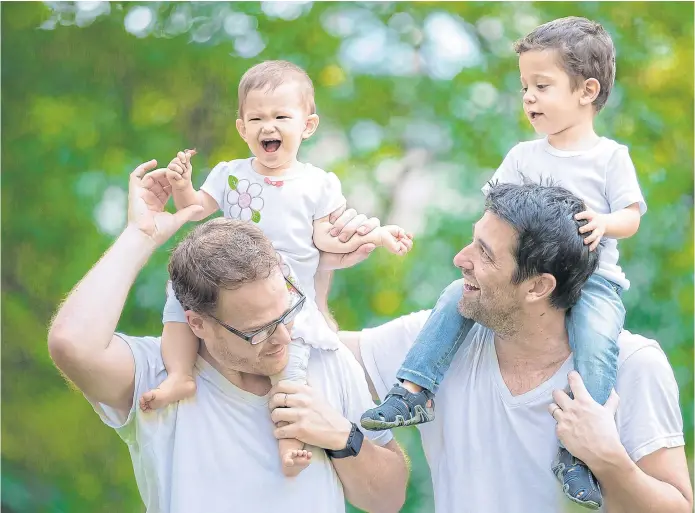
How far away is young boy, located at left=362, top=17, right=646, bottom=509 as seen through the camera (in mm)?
2180

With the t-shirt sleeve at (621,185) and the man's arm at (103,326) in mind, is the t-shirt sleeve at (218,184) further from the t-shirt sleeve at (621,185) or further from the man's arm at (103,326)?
the t-shirt sleeve at (621,185)

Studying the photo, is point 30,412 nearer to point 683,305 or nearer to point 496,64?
point 496,64

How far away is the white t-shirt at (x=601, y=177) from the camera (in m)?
2.41

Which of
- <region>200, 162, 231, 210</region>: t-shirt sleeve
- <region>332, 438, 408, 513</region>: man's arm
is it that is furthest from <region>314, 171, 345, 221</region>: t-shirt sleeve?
<region>332, 438, 408, 513</region>: man's arm

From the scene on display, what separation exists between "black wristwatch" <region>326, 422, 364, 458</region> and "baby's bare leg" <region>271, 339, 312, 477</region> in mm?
75

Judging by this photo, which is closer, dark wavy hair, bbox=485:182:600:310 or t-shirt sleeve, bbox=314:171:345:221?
dark wavy hair, bbox=485:182:600:310

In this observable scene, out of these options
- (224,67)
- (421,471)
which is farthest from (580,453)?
(224,67)

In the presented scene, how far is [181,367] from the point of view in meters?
2.21

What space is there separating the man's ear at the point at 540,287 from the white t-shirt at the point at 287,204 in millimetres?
549

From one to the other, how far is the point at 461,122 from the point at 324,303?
14.1 ft

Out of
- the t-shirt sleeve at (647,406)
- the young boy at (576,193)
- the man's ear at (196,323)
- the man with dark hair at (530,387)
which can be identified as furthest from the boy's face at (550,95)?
the man's ear at (196,323)

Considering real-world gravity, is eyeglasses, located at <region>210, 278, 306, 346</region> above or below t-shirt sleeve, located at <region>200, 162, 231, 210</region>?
below

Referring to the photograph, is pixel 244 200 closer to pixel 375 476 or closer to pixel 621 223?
pixel 375 476

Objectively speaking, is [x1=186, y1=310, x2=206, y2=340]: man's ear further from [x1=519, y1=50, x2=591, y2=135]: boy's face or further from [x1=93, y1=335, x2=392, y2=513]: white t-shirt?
[x1=519, y1=50, x2=591, y2=135]: boy's face
